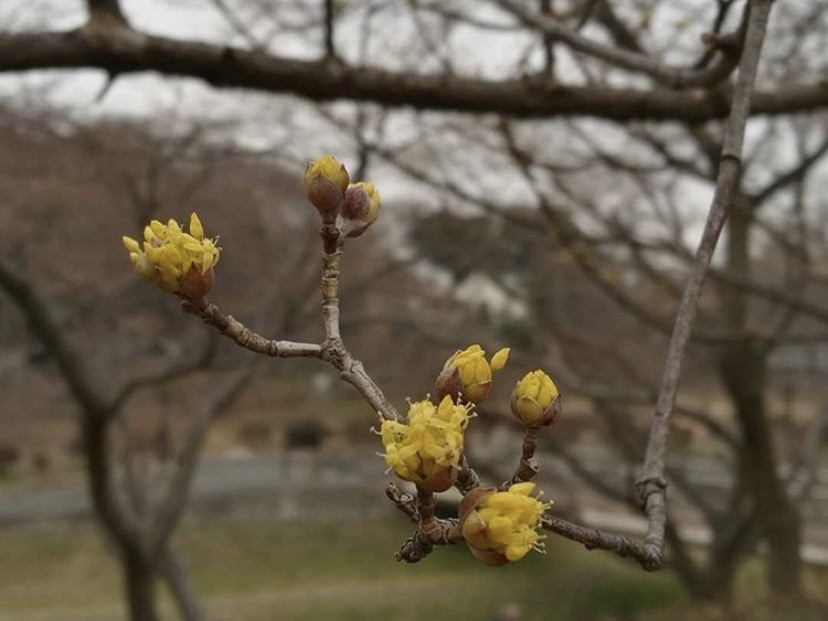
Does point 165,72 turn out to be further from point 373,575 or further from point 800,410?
point 800,410

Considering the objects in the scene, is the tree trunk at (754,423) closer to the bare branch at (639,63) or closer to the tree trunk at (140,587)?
the tree trunk at (140,587)

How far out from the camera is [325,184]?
0.77 meters

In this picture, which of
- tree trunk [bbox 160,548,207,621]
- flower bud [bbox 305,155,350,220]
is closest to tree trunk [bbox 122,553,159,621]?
tree trunk [bbox 160,548,207,621]

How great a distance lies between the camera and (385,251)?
762cm

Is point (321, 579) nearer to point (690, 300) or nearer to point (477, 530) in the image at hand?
point (690, 300)

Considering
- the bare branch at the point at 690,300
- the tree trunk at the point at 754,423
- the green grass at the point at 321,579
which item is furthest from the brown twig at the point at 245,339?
the green grass at the point at 321,579

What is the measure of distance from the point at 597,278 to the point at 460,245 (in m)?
2.32

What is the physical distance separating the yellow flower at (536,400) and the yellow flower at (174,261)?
259 millimetres

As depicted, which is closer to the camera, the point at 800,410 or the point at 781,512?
the point at 781,512

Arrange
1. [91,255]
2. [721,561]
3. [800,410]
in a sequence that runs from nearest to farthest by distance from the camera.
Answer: [91,255], [721,561], [800,410]

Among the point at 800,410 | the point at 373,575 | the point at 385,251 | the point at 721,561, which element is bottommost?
the point at 373,575

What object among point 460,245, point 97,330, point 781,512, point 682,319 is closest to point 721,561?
point 781,512

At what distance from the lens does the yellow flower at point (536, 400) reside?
697 mm

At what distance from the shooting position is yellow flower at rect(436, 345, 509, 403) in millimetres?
679
